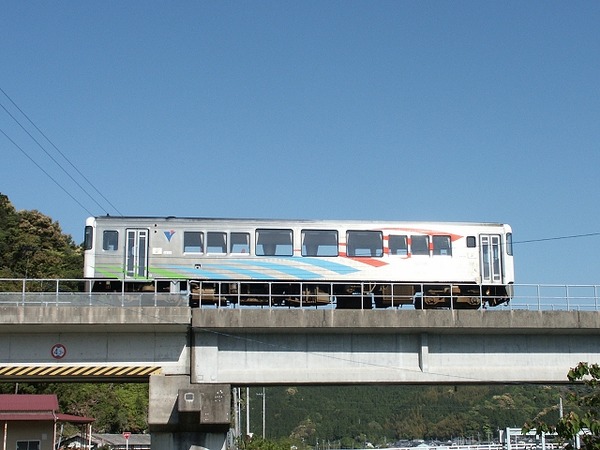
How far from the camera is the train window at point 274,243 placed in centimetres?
3130

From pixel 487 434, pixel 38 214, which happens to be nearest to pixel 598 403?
pixel 38 214

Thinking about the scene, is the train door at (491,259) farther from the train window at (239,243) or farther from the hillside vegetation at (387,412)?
the hillside vegetation at (387,412)

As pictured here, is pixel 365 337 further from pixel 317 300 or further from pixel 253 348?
pixel 317 300

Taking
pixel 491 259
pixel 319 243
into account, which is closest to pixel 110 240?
pixel 319 243

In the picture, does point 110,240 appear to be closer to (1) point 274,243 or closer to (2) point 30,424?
(1) point 274,243

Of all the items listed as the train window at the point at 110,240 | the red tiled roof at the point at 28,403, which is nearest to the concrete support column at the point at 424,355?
the train window at the point at 110,240

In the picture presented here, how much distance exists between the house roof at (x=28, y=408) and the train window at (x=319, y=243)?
18019 millimetres

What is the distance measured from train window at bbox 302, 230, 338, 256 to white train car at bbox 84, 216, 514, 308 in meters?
0.04

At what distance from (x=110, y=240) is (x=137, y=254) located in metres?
1.18

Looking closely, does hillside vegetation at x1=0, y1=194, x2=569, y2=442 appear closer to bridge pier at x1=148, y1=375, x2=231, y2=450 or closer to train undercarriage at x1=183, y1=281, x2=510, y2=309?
train undercarriage at x1=183, y1=281, x2=510, y2=309

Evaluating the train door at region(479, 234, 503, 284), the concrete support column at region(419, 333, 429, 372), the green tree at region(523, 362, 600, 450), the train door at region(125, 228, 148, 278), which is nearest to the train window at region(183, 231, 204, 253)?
the train door at region(125, 228, 148, 278)

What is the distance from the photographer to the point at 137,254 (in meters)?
31.0

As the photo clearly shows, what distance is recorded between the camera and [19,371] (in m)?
24.1

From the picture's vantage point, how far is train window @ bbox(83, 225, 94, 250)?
1219 inches
